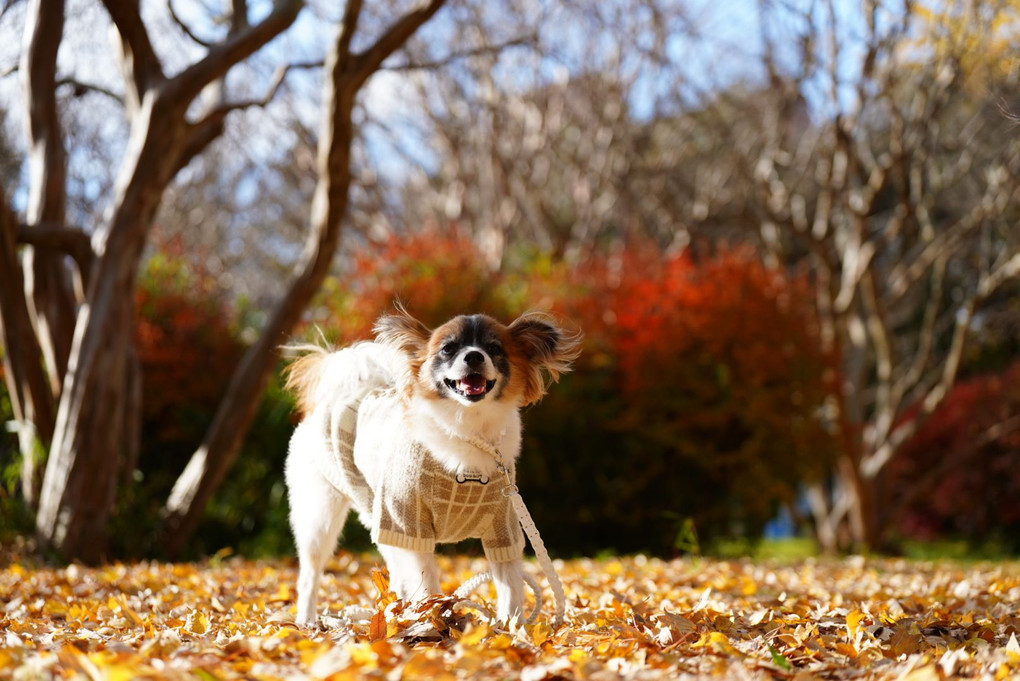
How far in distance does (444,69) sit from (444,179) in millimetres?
3287

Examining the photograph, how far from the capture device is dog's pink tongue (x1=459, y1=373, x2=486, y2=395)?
3254 millimetres

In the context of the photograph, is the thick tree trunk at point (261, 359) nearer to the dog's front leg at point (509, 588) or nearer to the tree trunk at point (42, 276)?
the tree trunk at point (42, 276)

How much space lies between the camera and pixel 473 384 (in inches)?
128

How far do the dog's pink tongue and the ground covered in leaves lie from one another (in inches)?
28.6

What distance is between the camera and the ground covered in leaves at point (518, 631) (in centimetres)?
250

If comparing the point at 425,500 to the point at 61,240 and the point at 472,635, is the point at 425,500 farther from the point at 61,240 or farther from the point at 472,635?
the point at 61,240

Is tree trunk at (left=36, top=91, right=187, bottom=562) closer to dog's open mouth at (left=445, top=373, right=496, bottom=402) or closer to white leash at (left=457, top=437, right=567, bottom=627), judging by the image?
white leash at (left=457, top=437, right=567, bottom=627)

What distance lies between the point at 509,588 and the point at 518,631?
0.76ft

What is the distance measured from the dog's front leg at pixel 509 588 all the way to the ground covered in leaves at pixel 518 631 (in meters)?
0.09

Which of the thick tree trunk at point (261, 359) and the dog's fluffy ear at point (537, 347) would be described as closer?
the dog's fluffy ear at point (537, 347)

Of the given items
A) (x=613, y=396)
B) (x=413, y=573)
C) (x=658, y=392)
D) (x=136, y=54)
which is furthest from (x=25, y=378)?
(x=658, y=392)

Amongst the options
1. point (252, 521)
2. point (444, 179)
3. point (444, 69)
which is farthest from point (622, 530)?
point (444, 179)

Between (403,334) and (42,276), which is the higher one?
(42,276)

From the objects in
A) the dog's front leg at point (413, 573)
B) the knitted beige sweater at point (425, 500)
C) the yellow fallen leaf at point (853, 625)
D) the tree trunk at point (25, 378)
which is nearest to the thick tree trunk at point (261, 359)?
the tree trunk at point (25, 378)
